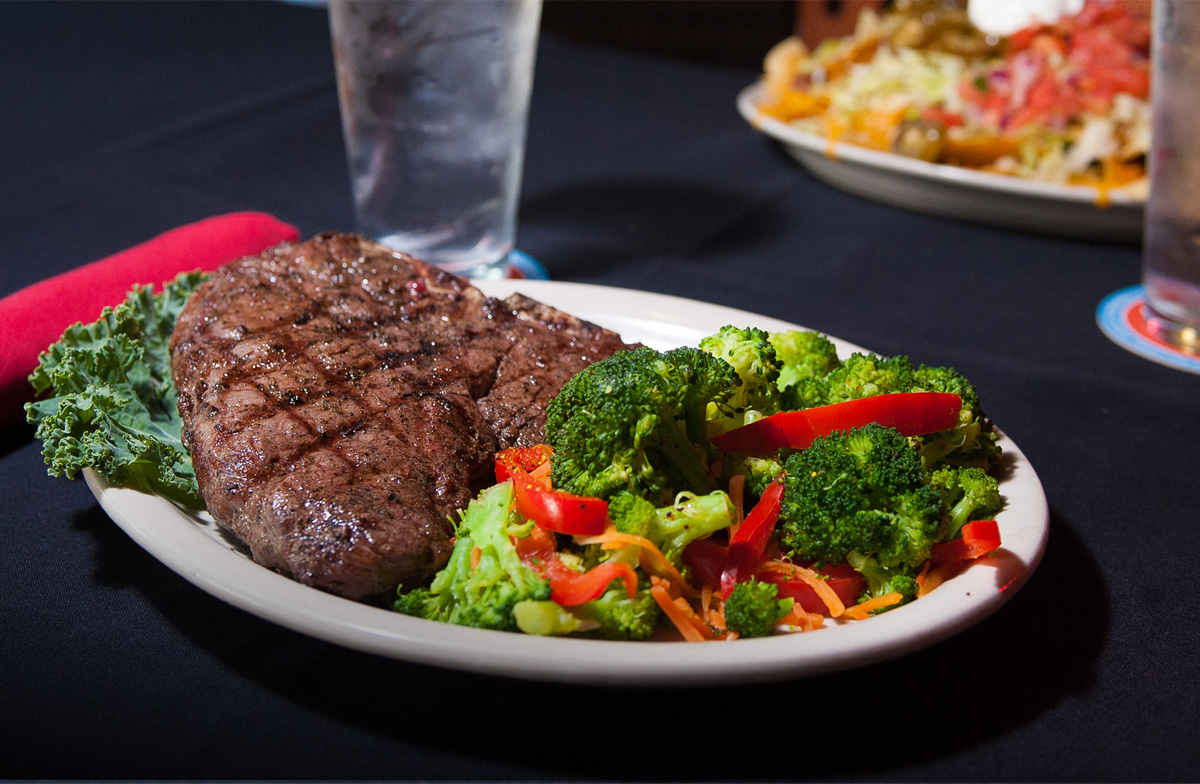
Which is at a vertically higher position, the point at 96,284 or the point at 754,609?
the point at 96,284

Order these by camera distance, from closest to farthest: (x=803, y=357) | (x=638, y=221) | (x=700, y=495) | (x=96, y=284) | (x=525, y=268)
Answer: (x=700, y=495)
(x=803, y=357)
(x=96, y=284)
(x=525, y=268)
(x=638, y=221)

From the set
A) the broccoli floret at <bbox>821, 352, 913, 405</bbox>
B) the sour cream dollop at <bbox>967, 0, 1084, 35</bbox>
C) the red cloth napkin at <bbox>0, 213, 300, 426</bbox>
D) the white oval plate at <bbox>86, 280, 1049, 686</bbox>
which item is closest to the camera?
the white oval plate at <bbox>86, 280, 1049, 686</bbox>

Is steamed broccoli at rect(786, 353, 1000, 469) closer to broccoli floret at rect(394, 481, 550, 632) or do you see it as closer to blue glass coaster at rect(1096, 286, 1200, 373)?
broccoli floret at rect(394, 481, 550, 632)

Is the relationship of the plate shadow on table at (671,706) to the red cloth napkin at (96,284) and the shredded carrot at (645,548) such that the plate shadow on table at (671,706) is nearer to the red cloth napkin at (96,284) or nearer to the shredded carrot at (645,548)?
the shredded carrot at (645,548)

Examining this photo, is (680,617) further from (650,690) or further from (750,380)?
(750,380)

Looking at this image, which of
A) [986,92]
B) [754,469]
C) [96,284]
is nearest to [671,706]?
[754,469]

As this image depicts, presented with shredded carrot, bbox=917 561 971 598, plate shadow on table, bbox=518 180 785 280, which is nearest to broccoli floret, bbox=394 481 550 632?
shredded carrot, bbox=917 561 971 598

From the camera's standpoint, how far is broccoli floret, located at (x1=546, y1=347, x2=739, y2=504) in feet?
5.51

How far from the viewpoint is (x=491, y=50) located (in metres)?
2.89

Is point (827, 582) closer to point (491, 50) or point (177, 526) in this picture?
point (177, 526)

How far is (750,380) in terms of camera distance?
1.93m

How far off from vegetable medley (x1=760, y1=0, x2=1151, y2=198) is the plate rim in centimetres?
7

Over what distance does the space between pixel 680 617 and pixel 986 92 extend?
11.7 ft

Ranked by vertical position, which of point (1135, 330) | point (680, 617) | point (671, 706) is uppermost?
point (680, 617)
